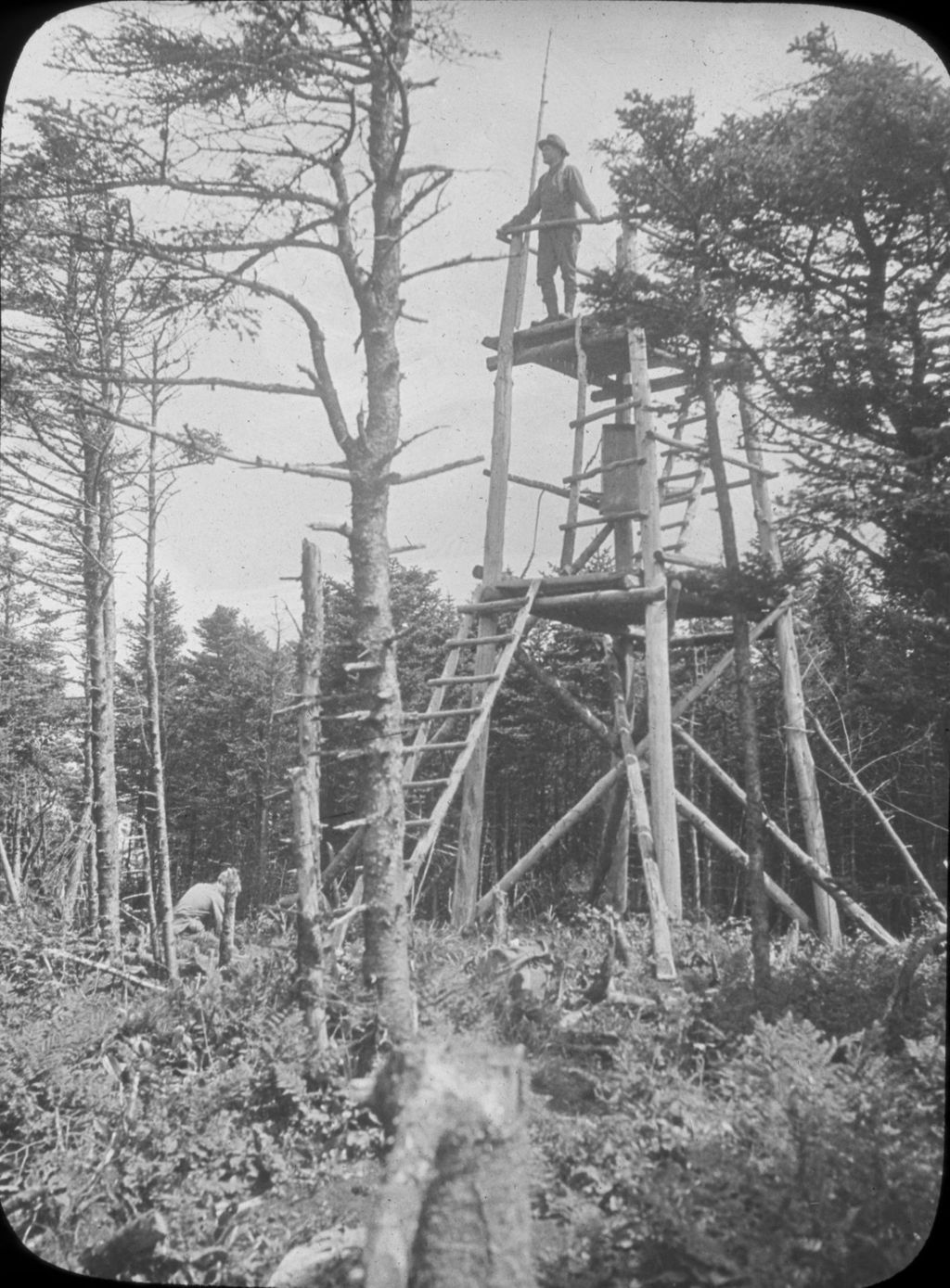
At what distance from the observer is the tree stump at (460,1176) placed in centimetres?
325

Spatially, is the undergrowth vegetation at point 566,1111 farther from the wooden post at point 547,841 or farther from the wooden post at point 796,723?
the wooden post at point 547,841

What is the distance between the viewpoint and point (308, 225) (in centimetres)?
697

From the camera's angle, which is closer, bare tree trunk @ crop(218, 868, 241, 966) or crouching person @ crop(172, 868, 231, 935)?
bare tree trunk @ crop(218, 868, 241, 966)

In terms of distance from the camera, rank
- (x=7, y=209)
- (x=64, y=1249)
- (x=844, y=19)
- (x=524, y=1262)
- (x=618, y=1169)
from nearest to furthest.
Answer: (x=524, y=1262)
(x=618, y=1169)
(x=64, y=1249)
(x=844, y=19)
(x=7, y=209)

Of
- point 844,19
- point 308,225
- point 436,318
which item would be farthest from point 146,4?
point 844,19

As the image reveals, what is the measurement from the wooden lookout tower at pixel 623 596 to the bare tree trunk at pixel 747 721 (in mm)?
41

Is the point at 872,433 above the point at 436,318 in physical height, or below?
below

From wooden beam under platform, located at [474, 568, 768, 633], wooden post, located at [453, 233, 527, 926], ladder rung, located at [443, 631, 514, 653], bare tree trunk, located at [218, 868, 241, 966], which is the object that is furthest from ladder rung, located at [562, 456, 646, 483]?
bare tree trunk, located at [218, 868, 241, 966]

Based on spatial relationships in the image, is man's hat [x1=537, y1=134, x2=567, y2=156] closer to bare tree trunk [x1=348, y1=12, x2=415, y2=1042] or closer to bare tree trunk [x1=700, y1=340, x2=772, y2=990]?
bare tree trunk [x1=348, y1=12, x2=415, y2=1042]

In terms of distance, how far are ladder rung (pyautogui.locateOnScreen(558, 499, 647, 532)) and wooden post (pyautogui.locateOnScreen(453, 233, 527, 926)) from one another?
682 mm

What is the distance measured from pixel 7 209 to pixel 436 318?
10.7 ft

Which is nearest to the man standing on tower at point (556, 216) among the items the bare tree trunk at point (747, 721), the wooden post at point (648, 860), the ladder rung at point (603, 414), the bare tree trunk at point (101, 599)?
the ladder rung at point (603, 414)

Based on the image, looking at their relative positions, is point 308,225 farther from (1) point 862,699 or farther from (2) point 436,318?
(1) point 862,699

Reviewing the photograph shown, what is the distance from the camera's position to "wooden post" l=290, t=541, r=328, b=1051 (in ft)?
19.7
